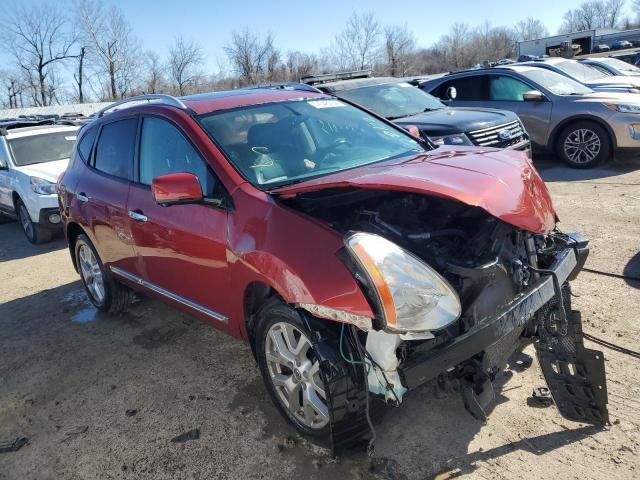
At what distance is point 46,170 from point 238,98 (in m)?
5.82

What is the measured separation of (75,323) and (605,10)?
408ft

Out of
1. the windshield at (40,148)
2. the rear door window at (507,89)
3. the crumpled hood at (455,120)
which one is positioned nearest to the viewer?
the crumpled hood at (455,120)

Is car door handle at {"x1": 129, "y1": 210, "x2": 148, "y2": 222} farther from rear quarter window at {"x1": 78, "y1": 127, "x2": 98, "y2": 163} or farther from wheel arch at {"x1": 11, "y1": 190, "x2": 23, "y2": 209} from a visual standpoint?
wheel arch at {"x1": 11, "y1": 190, "x2": 23, "y2": 209}

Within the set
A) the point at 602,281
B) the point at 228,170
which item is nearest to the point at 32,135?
the point at 228,170

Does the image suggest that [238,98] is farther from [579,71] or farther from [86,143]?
[579,71]

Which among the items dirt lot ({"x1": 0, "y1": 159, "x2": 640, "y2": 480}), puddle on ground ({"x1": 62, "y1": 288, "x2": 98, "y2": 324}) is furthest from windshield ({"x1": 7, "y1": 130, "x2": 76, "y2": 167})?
dirt lot ({"x1": 0, "y1": 159, "x2": 640, "y2": 480})

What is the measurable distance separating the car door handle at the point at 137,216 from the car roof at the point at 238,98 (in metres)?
0.83

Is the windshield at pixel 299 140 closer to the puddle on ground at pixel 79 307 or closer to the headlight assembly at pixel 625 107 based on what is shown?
the puddle on ground at pixel 79 307

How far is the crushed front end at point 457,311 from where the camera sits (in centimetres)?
230

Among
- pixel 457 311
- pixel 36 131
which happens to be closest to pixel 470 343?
pixel 457 311

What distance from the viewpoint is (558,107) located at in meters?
8.88

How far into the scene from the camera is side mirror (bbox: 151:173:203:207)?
9.74ft

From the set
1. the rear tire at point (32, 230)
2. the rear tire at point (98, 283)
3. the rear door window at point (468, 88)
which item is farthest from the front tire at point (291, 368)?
the rear door window at point (468, 88)

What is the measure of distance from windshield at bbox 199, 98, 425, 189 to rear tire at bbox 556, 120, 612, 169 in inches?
234
